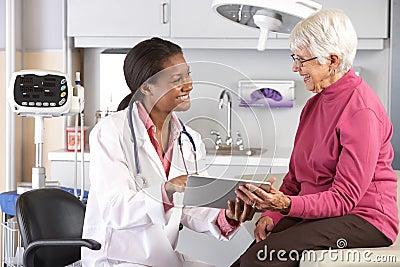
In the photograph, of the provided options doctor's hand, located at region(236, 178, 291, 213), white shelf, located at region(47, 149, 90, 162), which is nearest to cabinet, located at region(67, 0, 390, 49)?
white shelf, located at region(47, 149, 90, 162)

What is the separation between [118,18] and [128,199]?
2018 millimetres

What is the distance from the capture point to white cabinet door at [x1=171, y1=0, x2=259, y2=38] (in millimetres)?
3824

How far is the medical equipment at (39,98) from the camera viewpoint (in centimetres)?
312

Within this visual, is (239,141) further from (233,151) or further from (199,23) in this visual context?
(199,23)

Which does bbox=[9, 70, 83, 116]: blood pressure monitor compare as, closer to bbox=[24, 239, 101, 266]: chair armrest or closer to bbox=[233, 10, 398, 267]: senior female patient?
bbox=[24, 239, 101, 266]: chair armrest

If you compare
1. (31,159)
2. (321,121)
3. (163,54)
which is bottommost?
(31,159)

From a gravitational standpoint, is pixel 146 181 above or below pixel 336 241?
above

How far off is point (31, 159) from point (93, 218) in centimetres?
209

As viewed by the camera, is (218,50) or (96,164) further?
(218,50)

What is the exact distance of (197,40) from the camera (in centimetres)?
387

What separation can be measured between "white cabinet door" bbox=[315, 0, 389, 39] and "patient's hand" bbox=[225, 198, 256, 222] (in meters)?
1.94

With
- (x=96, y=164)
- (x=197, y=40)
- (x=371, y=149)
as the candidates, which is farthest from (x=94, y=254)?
(x=197, y=40)

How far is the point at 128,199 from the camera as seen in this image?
2.05 meters

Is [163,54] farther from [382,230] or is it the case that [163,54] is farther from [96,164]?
[382,230]
